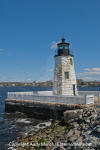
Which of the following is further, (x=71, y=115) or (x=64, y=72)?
(x=64, y=72)

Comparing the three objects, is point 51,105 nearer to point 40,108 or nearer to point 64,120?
point 40,108

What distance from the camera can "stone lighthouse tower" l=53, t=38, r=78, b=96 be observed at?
836 inches

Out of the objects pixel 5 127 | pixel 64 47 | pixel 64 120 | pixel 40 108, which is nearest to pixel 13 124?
pixel 5 127

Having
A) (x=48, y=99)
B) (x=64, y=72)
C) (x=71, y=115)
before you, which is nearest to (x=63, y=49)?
(x=64, y=72)

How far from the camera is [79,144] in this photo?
8789mm

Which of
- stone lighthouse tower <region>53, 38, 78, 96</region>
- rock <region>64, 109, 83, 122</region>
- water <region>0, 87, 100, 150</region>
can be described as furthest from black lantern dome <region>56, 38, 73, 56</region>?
rock <region>64, 109, 83, 122</region>

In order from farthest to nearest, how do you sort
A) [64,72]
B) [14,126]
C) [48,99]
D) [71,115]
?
1. [64,72]
2. [48,99]
3. [14,126]
4. [71,115]

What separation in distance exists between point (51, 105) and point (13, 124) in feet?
13.7

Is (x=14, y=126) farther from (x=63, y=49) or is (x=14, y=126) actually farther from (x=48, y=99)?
(x=63, y=49)

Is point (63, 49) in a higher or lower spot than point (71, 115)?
higher

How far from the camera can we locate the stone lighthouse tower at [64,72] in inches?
836

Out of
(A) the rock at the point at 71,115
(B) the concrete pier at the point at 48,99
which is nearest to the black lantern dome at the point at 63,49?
(B) the concrete pier at the point at 48,99

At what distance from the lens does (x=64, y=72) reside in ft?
70.3

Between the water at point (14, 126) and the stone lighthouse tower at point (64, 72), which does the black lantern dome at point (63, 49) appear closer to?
the stone lighthouse tower at point (64, 72)
